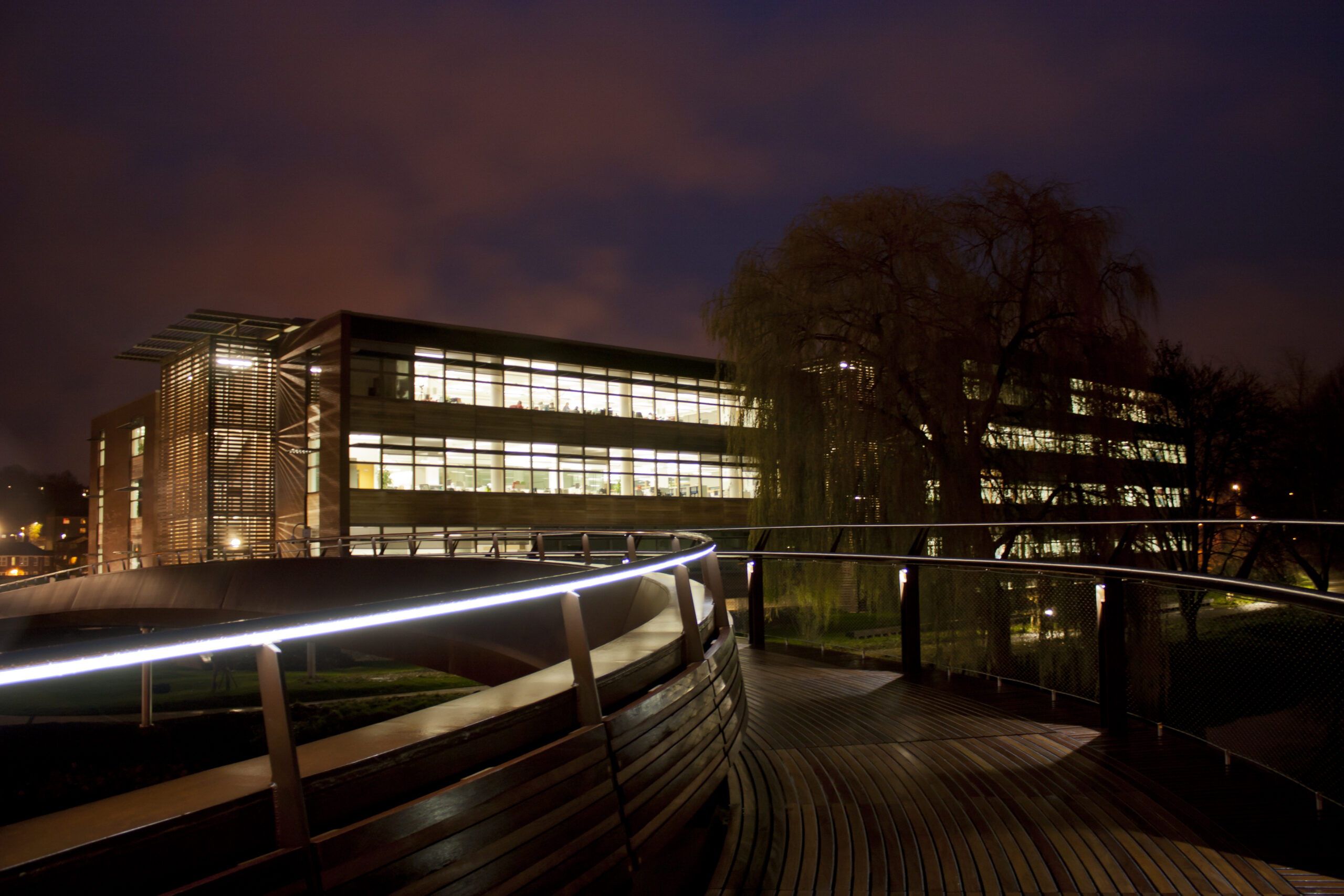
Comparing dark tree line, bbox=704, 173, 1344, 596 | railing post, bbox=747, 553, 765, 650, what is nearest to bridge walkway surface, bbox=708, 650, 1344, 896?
railing post, bbox=747, 553, 765, 650

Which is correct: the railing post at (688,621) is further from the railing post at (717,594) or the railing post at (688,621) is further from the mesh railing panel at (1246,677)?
the mesh railing panel at (1246,677)

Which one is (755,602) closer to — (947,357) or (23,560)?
(947,357)

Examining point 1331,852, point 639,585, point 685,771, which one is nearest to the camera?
point 685,771

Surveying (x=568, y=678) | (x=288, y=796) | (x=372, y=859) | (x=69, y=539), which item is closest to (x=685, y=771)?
(x=568, y=678)

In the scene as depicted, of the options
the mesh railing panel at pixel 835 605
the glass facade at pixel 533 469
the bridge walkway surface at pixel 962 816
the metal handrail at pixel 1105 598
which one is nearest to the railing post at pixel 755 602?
the mesh railing panel at pixel 835 605

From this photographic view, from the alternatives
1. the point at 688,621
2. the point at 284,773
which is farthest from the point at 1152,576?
the point at 284,773

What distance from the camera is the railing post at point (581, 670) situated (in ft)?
9.61

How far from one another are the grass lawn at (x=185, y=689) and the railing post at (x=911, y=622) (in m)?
11.8

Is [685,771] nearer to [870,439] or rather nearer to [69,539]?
[870,439]

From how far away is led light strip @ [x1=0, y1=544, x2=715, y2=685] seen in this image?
5.06 ft

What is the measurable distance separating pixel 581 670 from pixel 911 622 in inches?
248

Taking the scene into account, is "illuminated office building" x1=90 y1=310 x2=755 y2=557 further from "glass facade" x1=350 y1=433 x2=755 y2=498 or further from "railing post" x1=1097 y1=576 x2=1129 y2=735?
"railing post" x1=1097 y1=576 x2=1129 y2=735

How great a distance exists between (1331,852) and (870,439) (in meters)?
12.2

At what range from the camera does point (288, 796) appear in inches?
75.1
